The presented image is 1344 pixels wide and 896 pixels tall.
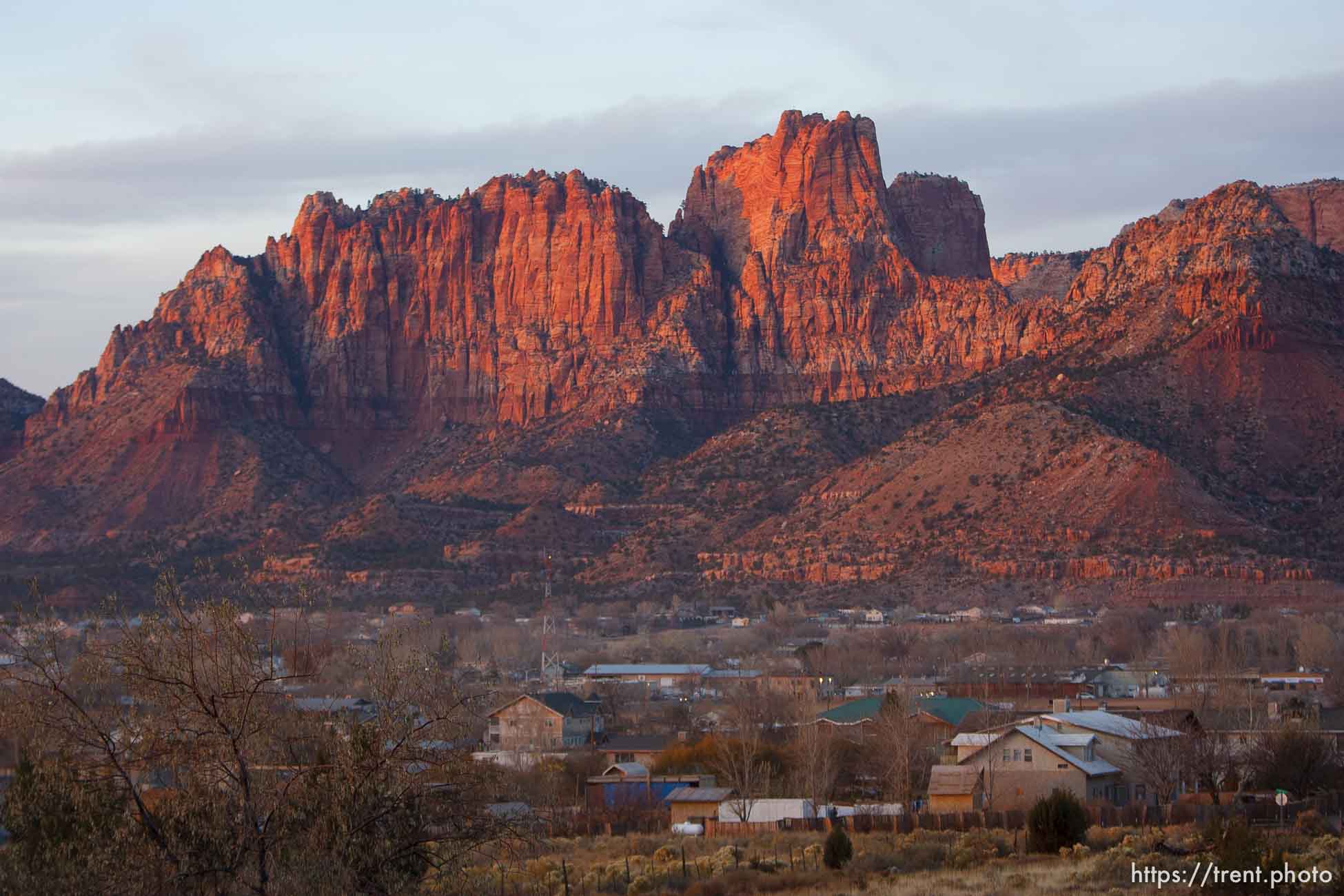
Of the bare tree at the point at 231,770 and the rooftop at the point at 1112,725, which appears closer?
the bare tree at the point at 231,770

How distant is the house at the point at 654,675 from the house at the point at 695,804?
4654 centimetres

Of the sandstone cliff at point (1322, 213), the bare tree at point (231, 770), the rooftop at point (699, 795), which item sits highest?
the sandstone cliff at point (1322, 213)

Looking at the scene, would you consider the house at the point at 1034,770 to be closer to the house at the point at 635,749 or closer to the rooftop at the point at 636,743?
the house at the point at 635,749

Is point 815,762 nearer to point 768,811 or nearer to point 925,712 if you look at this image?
point 768,811

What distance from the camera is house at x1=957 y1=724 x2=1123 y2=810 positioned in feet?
211

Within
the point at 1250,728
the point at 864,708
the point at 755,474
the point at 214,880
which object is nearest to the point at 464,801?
the point at 214,880

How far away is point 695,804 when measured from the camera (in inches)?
2571

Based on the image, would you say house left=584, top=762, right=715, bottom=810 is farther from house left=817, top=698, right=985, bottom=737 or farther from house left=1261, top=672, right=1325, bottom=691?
house left=1261, top=672, right=1325, bottom=691

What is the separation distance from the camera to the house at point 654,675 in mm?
115938

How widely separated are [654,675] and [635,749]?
39.2 meters

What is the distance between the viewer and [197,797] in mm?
33250

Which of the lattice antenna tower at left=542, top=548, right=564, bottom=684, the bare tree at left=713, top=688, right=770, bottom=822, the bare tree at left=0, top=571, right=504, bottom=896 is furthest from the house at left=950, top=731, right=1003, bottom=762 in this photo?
the lattice antenna tower at left=542, top=548, right=564, bottom=684

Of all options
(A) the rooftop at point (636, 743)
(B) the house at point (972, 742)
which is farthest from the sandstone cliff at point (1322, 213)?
(B) the house at point (972, 742)

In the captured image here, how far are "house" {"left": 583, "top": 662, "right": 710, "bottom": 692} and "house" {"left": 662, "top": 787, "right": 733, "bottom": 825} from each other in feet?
153
